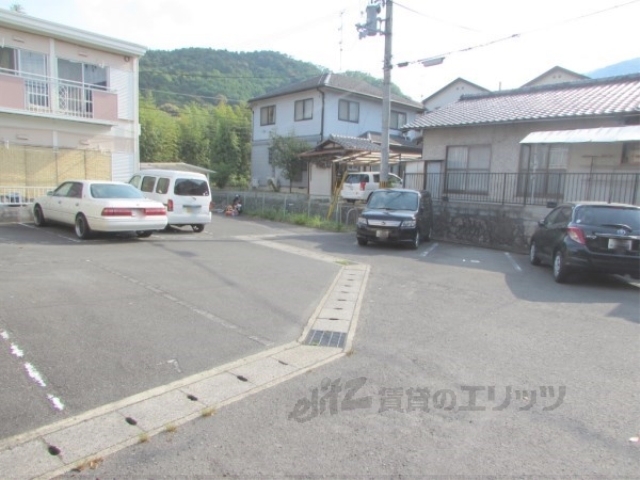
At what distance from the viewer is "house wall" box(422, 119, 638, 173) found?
14.2m

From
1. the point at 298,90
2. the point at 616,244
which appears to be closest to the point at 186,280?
the point at 616,244

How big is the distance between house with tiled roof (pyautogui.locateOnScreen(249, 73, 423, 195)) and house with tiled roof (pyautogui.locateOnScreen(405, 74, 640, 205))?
863 cm

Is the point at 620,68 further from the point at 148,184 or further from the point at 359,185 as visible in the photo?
the point at 148,184

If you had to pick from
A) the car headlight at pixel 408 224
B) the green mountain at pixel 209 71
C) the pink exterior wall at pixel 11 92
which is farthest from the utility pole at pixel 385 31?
the green mountain at pixel 209 71

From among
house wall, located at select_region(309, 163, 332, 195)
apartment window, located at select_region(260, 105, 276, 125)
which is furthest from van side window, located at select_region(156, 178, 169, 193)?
apartment window, located at select_region(260, 105, 276, 125)

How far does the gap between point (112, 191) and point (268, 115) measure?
22516 millimetres

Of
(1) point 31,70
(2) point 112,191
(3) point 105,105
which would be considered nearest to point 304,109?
(3) point 105,105

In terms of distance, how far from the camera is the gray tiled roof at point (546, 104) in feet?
46.7

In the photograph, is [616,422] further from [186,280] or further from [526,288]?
[186,280]

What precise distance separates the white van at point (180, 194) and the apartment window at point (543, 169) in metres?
10.4

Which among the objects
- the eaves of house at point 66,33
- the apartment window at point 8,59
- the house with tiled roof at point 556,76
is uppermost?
the house with tiled roof at point 556,76

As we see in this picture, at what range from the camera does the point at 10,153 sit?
15945 mm

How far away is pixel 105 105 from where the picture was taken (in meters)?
17.8

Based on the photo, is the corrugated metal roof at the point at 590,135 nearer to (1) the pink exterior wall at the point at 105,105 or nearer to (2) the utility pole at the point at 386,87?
(2) the utility pole at the point at 386,87
